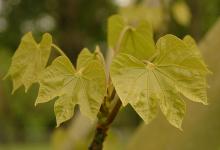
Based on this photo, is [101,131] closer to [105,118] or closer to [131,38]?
[105,118]

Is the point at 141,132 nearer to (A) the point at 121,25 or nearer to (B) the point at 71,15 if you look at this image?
(A) the point at 121,25

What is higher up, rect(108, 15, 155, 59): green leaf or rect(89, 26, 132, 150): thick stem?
rect(108, 15, 155, 59): green leaf

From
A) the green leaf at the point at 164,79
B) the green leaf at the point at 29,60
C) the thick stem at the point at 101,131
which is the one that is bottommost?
the thick stem at the point at 101,131

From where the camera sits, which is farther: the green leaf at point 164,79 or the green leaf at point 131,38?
the green leaf at point 131,38

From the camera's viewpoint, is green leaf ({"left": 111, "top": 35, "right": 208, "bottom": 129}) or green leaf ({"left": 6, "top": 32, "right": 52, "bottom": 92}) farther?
green leaf ({"left": 6, "top": 32, "right": 52, "bottom": 92})

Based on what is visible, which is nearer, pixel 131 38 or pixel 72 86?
pixel 72 86

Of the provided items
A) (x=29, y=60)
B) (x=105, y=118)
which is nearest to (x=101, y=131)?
(x=105, y=118)

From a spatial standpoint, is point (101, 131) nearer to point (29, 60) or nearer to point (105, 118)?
point (105, 118)
